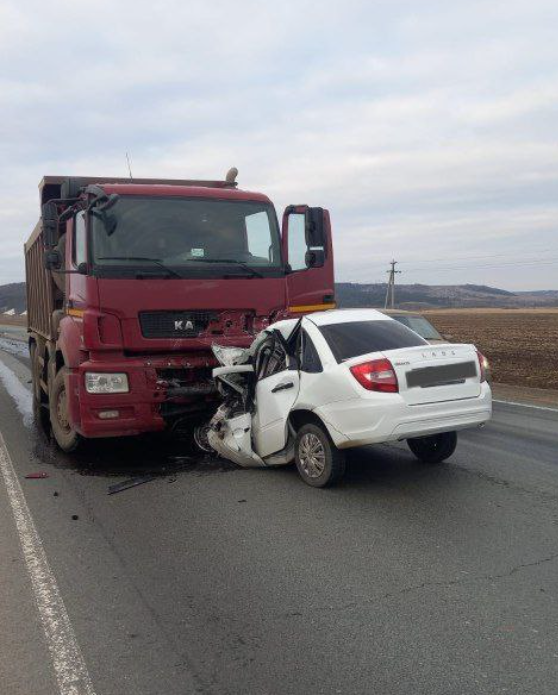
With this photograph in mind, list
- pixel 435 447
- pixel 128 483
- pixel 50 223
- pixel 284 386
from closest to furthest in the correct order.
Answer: pixel 284 386 < pixel 128 483 < pixel 435 447 < pixel 50 223

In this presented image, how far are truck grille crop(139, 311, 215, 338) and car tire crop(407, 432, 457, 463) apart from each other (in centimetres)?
254

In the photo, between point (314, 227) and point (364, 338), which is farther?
point (314, 227)

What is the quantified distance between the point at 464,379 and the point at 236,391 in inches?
91.2

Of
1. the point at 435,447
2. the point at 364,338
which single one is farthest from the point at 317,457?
the point at 435,447

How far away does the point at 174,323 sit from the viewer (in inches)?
283

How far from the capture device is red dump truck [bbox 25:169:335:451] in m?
6.91

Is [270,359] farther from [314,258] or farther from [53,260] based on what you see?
[53,260]

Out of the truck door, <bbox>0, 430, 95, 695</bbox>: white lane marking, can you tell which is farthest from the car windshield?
<bbox>0, 430, 95, 695</bbox>: white lane marking

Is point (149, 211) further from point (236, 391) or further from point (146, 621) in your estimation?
point (146, 621)

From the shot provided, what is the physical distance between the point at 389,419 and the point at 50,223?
430 centimetres

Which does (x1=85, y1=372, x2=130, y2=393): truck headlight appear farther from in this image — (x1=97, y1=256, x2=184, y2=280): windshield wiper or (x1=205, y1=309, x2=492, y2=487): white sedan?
(x1=97, y1=256, x2=184, y2=280): windshield wiper

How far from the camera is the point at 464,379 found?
6.07 meters

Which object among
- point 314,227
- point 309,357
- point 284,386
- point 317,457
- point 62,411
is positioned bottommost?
point 317,457

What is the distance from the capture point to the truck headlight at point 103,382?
6855 mm
